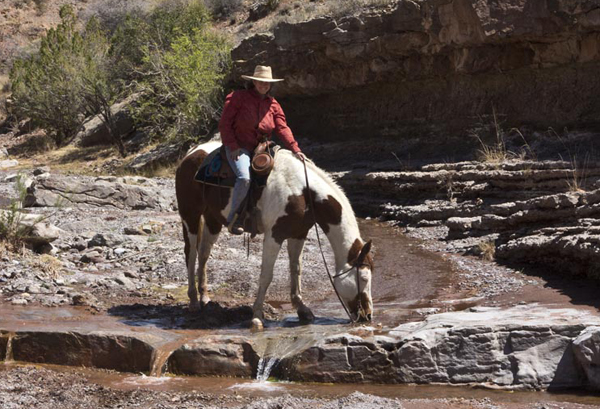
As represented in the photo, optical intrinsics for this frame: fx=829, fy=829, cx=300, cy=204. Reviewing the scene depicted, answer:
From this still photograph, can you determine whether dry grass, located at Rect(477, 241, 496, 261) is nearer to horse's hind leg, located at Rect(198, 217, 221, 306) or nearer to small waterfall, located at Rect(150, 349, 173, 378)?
horse's hind leg, located at Rect(198, 217, 221, 306)

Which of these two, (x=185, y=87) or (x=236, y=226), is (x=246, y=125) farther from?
(x=185, y=87)

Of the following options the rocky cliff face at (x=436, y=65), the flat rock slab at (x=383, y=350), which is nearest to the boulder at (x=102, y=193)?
the rocky cliff face at (x=436, y=65)

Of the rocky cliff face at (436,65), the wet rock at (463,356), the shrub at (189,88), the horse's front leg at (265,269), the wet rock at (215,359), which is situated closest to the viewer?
the wet rock at (463,356)

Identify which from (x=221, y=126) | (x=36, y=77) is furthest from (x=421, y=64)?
(x=36, y=77)

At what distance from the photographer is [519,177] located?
54.9 feet

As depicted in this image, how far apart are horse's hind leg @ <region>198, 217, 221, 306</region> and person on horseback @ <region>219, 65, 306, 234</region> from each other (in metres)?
1.08

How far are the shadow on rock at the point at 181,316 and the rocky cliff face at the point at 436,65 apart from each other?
13.2m

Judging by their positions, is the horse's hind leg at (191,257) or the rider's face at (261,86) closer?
the rider's face at (261,86)

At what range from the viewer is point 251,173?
9391mm

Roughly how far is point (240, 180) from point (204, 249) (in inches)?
63.8

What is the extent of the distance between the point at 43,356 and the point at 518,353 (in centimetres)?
467

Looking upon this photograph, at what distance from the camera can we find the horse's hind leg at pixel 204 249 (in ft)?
34.2

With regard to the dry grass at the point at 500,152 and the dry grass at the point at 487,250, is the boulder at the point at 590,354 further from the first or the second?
the dry grass at the point at 500,152

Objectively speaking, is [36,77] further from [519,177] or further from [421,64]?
[519,177]
